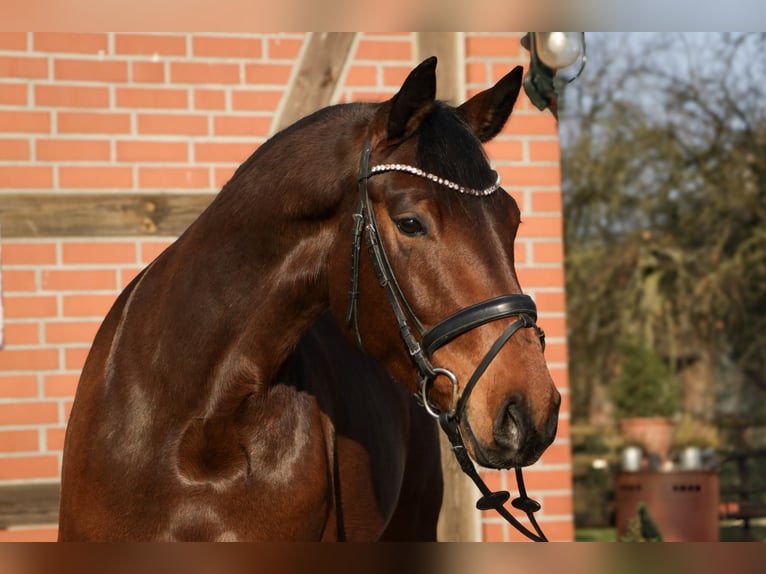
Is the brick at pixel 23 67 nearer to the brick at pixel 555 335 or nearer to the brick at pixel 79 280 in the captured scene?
the brick at pixel 79 280

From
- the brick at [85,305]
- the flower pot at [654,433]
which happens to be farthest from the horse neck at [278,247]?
the flower pot at [654,433]

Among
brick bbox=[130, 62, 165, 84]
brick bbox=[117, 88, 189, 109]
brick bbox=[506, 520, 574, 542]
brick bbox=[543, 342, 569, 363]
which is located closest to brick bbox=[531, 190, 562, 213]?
brick bbox=[543, 342, 569, 363]

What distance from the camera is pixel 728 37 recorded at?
11.1m

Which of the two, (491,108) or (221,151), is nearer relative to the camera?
(491,108)

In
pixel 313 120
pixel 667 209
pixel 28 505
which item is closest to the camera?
pixel 313 120

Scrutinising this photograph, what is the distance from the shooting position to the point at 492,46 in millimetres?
4430

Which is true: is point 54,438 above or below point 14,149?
below

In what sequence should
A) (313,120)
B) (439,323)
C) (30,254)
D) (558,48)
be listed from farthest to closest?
(30,254) < (558,48) < (313,120) < (439,323)

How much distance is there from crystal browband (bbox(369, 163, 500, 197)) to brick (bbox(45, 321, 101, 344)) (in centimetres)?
223

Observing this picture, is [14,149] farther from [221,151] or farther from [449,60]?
[449,60]

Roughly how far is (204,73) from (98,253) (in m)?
0.89

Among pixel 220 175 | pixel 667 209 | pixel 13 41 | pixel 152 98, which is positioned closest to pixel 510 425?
pixel 220 175

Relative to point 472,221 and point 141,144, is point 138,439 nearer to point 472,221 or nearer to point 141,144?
point 472,221

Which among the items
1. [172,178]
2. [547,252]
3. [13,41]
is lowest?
[547,252]
